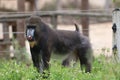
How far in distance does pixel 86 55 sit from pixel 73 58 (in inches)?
9.9

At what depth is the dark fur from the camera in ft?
25.8

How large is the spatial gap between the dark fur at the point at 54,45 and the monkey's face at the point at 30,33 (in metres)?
0.05

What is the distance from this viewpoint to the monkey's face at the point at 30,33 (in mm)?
7500

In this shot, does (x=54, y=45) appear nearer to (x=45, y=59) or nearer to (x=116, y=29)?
(x=45, y=59)

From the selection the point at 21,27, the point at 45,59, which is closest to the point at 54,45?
the point at 45,59

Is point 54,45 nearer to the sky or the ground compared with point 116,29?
nearer to the ground

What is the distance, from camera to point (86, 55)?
909 cm

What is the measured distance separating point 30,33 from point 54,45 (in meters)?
0.86

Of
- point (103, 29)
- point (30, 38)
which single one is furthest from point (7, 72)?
point (103, 29)

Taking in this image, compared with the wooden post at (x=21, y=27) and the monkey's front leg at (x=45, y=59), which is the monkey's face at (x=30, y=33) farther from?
the wooden post at (x=21, y=27)

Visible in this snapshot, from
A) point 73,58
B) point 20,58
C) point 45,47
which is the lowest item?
point 20,58

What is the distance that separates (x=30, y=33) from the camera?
761cm

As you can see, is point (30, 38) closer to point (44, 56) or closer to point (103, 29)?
point (44, 56)

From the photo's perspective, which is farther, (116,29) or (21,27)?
(21,27)
